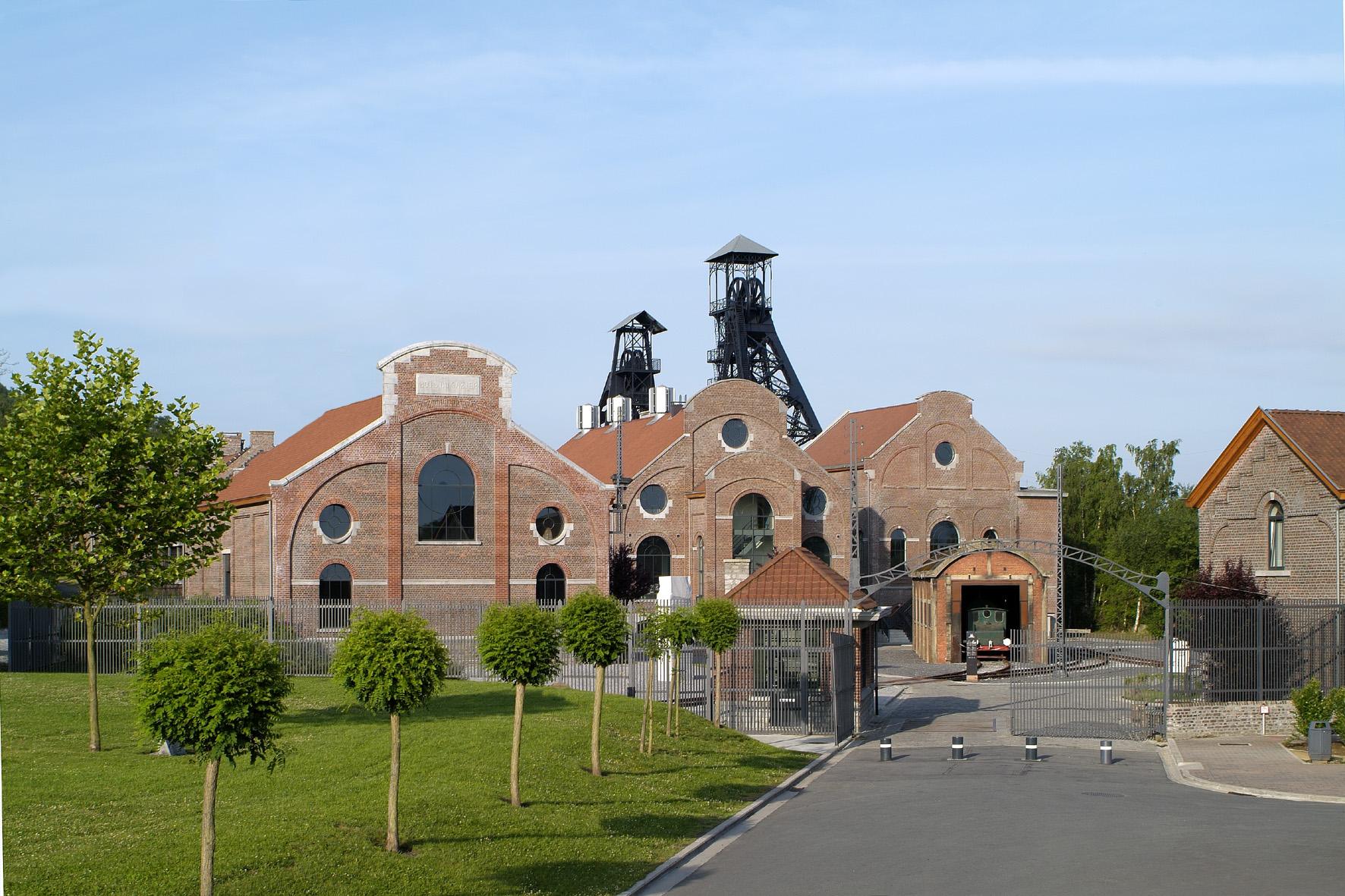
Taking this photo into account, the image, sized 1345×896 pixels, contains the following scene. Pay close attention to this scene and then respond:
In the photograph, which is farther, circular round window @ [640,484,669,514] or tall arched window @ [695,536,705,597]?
circular round window @ [640,484,669,514]

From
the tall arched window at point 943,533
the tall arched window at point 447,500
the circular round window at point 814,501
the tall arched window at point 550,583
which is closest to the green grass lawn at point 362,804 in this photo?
the tall arched window at point 447,500

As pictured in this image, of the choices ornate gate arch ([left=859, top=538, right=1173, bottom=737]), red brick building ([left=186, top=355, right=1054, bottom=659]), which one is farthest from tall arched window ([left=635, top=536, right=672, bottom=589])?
ornate gate arch ([left=859, top=538, right=1173, bottom=737])

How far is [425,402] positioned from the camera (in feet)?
152

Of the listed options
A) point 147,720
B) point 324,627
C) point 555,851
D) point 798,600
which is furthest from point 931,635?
point 147,720

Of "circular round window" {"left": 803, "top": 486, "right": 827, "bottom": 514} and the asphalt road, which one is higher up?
"circular round window" {"left": 803, "top": 486, "right": 827, "bottom": 514}

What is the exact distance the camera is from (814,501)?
6191 centimetres

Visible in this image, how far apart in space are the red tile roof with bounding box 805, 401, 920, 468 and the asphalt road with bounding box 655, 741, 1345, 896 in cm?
4225

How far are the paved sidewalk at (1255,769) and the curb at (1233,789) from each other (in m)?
0.01

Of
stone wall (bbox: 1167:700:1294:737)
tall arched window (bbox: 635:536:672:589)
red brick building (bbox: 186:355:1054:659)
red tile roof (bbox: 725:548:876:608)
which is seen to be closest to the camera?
stone wall (bbox: 1167:700:1294:737)

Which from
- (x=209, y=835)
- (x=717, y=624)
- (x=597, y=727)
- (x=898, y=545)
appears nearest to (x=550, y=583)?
(x=717, y=624)

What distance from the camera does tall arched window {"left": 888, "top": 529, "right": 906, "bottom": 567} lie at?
65.4 meters

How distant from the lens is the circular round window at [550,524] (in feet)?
157

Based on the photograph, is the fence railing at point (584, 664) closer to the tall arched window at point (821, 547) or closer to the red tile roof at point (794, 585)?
the red tile roof at point (794, 585)

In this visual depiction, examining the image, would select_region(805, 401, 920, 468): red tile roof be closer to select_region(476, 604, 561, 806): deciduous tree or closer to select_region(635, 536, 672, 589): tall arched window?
select_region(635, 536, 672, 589): tall arched window
